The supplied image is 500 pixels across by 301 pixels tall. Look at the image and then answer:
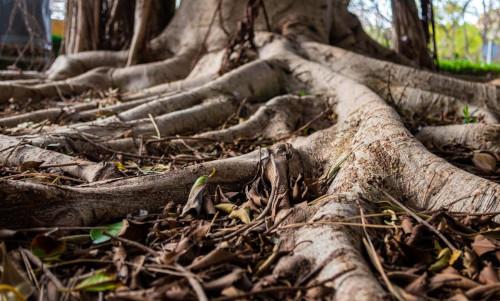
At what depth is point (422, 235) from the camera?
Answer: 4.32 ft

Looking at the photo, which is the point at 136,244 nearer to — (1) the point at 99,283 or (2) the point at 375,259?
(1) the point at 99,283

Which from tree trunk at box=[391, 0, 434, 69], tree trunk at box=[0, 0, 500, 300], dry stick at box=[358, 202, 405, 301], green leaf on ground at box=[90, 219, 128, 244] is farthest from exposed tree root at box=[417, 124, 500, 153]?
tree trunk at box=[391, 0, 434, 69]

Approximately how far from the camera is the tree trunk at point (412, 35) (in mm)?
4871

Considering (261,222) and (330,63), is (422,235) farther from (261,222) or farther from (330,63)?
(330,63)

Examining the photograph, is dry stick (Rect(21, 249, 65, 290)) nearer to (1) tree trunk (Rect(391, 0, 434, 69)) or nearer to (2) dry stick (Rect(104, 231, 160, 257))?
(2) dry stick (Rect(104, 231, 160, 257))

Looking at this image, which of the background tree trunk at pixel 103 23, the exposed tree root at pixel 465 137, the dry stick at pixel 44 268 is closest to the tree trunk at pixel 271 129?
the exposed tree root at pixel 465 137

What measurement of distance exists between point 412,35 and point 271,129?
2.88 metres

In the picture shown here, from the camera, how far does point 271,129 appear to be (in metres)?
2.70

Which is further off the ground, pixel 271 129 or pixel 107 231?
pixel 107 231

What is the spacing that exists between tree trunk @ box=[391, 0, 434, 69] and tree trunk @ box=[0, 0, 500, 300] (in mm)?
357

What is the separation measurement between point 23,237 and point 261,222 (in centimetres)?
64

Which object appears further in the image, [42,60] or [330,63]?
[42,60]

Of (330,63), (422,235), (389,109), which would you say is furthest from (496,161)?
(330,63)

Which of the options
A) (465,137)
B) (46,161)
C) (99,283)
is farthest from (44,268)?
(465,137)
